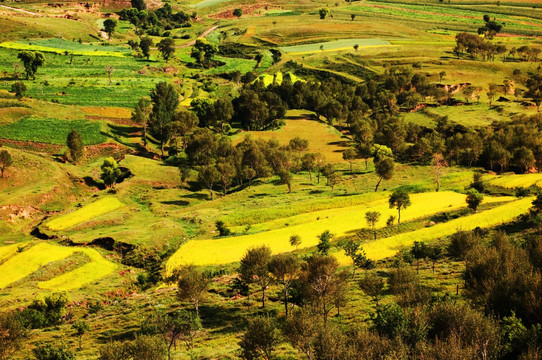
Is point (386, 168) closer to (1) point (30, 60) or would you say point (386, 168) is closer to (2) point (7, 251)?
(2) point (7, 251)

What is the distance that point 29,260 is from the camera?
2744 inches

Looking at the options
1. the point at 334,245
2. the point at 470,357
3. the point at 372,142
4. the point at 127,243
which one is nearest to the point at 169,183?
the point at 127,243

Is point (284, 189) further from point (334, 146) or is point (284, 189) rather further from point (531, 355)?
point (531, 355)

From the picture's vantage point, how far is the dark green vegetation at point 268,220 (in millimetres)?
38000

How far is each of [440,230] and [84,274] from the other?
61510 mm

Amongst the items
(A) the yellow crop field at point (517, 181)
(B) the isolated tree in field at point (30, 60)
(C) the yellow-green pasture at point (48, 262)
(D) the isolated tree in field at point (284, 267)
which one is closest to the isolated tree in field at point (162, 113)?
(B) the isolated tree in field at point (30, 60)

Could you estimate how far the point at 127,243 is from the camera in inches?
3002

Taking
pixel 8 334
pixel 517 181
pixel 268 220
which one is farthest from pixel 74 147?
pixel 517 181

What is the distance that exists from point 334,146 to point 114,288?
102m

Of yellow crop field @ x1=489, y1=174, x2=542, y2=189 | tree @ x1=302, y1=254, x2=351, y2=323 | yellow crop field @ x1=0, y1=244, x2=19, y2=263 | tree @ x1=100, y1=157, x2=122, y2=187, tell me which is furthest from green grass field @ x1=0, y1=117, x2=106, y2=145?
yellow crop field @ x1=489, y1=174, x2=542, y2=189

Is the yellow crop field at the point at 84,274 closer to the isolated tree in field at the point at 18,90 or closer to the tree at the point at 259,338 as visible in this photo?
the tree at the point at 259,338

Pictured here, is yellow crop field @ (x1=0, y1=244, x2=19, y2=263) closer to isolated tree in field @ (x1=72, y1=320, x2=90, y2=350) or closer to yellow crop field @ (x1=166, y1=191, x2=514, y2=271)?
yellow crop field @ (x1=166, y1=191, x2=514, y2=271)

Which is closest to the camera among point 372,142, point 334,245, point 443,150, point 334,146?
point 334,245

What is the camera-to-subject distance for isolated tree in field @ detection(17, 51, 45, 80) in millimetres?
167000
